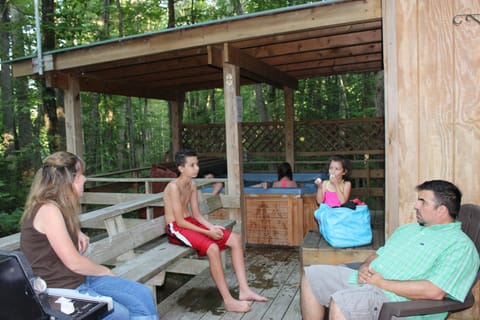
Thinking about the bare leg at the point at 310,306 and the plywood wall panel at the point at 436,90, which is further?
the plywood wall panel at the point at 436,90

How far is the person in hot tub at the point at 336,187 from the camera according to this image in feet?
11.0

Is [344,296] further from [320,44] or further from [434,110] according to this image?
[320,44]

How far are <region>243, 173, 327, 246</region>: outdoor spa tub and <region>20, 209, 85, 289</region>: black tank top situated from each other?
123 inches

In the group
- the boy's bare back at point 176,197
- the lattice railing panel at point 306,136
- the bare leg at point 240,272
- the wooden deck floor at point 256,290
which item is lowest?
the wooden deck floor at point 256,290

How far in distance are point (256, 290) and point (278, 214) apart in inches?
59.9

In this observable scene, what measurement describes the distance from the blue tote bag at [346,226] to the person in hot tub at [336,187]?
0.32m

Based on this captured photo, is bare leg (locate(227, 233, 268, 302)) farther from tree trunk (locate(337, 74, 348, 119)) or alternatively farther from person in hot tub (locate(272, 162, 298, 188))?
tree trunk (locate(337, 74, 348, 119))

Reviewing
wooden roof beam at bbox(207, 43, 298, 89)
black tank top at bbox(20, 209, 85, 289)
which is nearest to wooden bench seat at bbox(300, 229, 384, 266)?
black tank top at bbox(20, 209, 85, 289)

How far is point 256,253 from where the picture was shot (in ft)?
15.0

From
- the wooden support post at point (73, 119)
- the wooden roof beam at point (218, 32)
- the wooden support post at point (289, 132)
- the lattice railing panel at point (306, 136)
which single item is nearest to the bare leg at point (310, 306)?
the wooden roof beam at point (218, 32)

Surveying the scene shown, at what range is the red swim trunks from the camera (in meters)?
3.00

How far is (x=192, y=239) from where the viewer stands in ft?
9.92

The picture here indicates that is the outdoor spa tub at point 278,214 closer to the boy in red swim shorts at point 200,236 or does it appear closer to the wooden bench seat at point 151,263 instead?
the boy in red swim shorts at point 200,236

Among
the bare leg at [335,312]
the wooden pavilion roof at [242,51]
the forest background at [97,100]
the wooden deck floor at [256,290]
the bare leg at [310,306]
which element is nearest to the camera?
the bare leg at [335,312]
